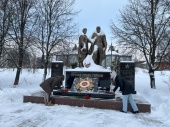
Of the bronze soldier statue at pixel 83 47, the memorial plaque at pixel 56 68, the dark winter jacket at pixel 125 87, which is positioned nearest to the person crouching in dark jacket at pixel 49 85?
the dark winter jacket at pixel 125 87

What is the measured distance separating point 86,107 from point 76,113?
129cm

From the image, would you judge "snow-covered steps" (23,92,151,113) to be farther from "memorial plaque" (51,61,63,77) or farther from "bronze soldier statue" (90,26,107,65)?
"memorial plaque" (51,61,63,77)

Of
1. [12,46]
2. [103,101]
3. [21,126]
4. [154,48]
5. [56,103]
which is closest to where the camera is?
[21,126]

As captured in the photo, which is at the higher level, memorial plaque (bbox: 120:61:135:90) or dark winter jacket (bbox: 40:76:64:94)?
memorial plaque (bbox: 120:61:135:90)

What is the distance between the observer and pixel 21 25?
18.6 metres

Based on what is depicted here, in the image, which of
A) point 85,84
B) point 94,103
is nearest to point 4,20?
point 85,84

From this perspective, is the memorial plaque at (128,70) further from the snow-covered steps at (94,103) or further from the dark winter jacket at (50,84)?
the dark winter jacket at (50,84)

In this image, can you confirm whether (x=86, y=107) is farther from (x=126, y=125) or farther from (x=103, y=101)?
(x=126, y=125)

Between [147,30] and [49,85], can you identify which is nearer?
[49,85]

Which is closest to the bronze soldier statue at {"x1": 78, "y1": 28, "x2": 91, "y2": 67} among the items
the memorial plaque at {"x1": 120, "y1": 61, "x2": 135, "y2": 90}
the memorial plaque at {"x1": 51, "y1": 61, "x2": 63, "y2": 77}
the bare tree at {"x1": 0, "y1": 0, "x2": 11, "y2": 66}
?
the memorial plaque at {"x1": 51, "y1": 61, "x2": 63, "y2": 77}

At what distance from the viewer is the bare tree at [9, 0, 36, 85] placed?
1814 centimetres

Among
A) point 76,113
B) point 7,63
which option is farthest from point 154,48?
point 7,63

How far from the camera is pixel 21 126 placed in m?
6.20

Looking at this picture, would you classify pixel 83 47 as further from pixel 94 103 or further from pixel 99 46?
pixel 94 103
